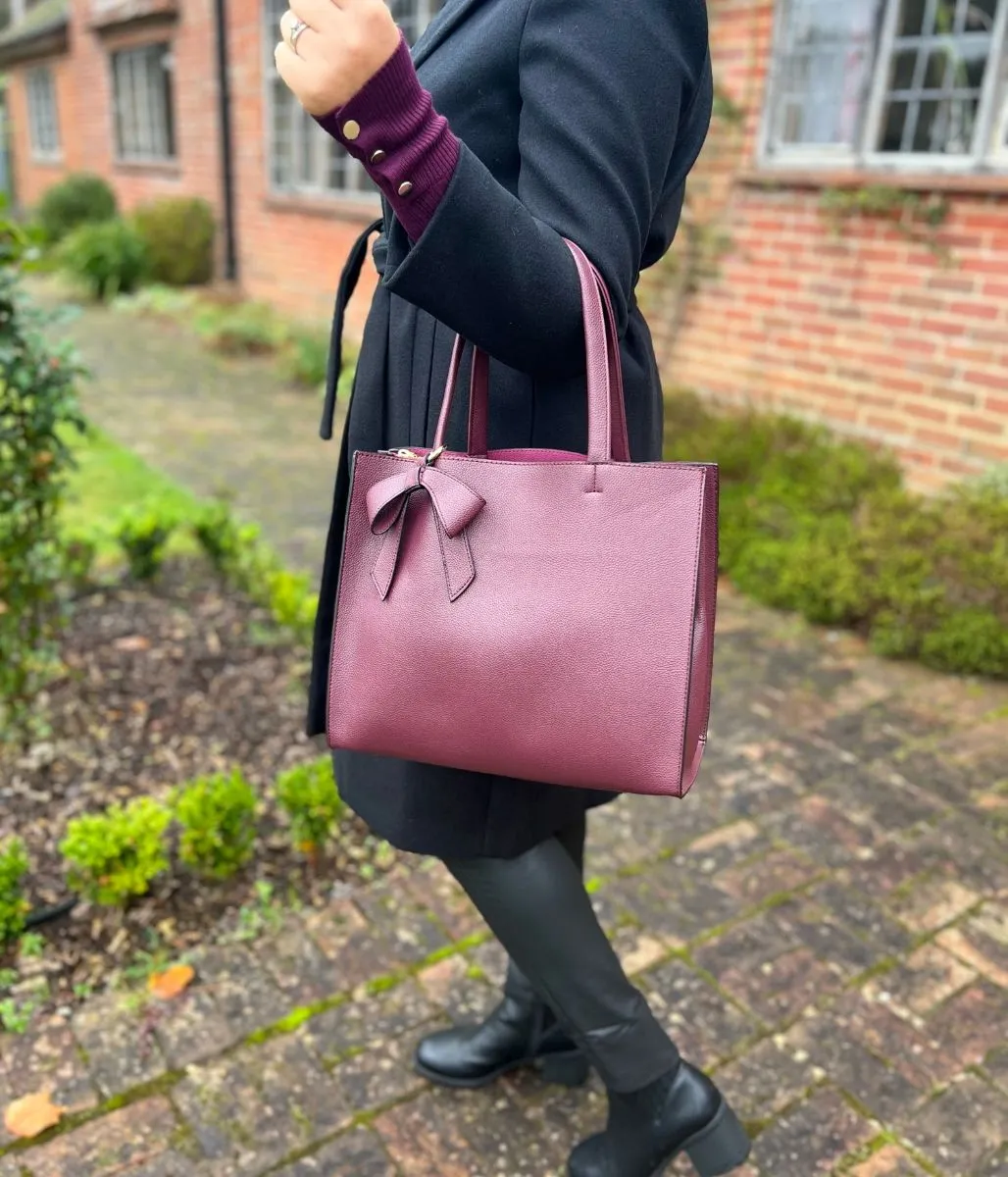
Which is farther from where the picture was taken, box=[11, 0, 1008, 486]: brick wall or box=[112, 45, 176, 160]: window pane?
box=[112, 45, 176, 160]: window pane

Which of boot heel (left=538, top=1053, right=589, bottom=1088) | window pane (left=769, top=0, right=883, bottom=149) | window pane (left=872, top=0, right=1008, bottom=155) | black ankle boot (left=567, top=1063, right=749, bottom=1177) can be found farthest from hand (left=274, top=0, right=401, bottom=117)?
window pane (left=769, top=0, right=883, bottom=149)

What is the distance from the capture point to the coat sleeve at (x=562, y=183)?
40.9 inches

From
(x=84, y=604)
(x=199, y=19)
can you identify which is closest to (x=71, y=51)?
(x=199, y=19)

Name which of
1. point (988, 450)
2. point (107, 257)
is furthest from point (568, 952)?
point (107, 257)

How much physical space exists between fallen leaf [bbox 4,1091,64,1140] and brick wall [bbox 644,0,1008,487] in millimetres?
4077

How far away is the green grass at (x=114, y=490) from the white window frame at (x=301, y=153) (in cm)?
378

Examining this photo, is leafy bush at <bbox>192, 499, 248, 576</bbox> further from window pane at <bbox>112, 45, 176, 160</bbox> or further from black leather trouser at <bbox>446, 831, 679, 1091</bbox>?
window pane at <bbox>112, 45, 176, 160</bbox>

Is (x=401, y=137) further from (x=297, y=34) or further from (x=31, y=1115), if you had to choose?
(x=31, y=1115)

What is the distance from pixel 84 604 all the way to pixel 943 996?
10.3 ft

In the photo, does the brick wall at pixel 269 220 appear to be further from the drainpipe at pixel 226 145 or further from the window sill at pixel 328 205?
the drainpipe at pixel 226 145

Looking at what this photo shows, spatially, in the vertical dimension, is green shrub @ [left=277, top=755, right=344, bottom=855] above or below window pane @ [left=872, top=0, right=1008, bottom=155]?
below

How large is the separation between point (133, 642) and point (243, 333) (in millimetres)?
6382

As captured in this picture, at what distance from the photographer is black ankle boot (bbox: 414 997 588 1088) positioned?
190cm

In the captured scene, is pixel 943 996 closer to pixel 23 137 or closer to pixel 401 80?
pixel 401 80
